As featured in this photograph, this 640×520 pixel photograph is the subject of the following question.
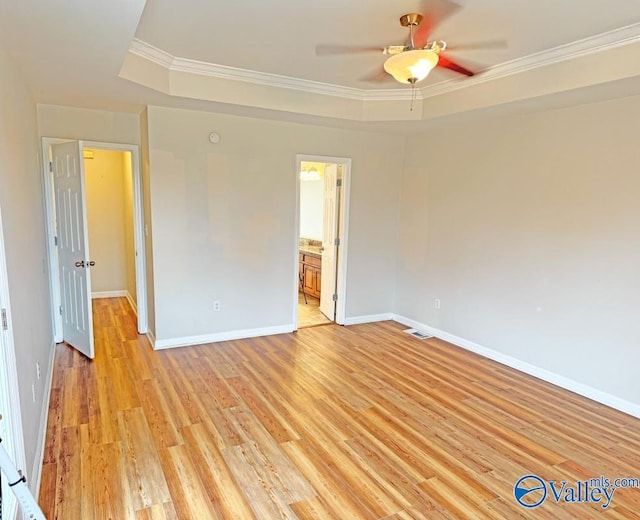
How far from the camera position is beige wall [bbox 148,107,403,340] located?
425 centimetres

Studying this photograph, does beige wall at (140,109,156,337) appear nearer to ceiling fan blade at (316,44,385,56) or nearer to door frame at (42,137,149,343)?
door frame at (42,137,149,343)

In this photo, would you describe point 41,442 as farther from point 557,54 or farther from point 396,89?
point 557,54

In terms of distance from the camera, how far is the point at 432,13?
100 inches

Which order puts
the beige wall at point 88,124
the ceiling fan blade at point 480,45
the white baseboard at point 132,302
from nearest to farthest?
the ceiling fan blade at point 480,45 → the beige wall at point 88,124 → the white baseboard at point 132,302

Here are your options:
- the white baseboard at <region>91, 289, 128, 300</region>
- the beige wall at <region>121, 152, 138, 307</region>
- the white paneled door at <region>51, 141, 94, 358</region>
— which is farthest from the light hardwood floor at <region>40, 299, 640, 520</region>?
the white baseboard at <region>91, 289, 128, 300</region>

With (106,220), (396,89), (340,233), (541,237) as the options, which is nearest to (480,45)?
(396,89)

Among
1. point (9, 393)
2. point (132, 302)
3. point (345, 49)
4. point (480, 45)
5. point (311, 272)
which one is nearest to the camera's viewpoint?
point (9, 393)

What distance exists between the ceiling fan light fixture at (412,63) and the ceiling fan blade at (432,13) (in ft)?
1.00

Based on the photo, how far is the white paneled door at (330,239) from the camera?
17.7ft

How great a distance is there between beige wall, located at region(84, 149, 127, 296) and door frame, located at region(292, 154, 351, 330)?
3.33 m

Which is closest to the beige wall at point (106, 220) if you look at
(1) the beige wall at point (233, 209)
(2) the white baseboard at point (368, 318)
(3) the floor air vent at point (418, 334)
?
(1) the beige wall at point (233, 209)

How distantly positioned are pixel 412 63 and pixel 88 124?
11.7 feet

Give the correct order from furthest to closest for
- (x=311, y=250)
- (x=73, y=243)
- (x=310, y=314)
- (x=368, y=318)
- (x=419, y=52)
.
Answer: (x=311, y=250), (x=310, y=314), (x=368, y=318), (x=73, y=243), (x=419, y=52)

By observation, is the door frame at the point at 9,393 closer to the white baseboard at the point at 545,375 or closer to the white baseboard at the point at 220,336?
the white baseboard at the point at 220,336
